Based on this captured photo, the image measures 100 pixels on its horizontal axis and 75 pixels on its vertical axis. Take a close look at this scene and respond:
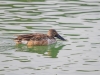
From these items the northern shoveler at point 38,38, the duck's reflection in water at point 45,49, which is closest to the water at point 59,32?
the duck's reflection in water at point 45,49

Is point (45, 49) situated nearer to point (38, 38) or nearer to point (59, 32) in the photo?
point (38, 38)

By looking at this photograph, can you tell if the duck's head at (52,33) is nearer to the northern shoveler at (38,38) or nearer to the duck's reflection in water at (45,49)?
the northern shoveler at (38,38)

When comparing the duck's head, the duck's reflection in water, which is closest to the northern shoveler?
the duck's head

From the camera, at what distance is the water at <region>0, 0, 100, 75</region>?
13.6m

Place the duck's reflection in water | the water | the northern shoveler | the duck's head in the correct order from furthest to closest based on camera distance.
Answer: the duck's head
the northern shoveler
the duck's reflection in water
the water

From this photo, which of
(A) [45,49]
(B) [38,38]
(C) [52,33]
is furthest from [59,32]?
(A) [45,49]

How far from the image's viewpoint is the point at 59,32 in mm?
17578

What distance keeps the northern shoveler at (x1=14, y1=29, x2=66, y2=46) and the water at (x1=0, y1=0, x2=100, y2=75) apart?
19 cm

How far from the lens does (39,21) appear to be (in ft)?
61.7

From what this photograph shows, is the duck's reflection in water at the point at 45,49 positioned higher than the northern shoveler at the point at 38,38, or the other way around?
the northern shoveler at the point at 38,38

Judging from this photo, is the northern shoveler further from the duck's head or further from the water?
the water

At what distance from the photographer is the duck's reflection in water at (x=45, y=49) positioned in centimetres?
1540

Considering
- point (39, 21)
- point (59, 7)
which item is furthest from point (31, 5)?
point (39, 21)

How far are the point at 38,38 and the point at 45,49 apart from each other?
1.97 feet
